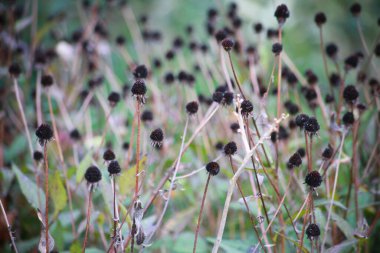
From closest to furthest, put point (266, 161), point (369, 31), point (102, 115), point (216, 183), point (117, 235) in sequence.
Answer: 1. point (117, 235)
2. point (266, 161)
3. point (216, 183)
4. point (102, 115)
5. point (369, 31)

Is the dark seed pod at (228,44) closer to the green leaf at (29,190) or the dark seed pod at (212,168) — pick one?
the dark seed pod at (212,168)

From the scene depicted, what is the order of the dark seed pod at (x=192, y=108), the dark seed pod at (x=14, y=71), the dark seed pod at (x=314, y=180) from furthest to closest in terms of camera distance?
1. the dark seed pod at (x=14, y=71)
2. the dark seed pod at (x=192, y=108)
3. the dark seed pod at (x=314, y=180)

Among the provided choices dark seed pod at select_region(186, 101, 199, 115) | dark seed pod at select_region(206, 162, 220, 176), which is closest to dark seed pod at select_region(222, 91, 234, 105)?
dark seed pod at select_region(186, 101, 199, 115)

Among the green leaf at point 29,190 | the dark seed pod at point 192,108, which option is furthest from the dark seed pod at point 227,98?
the green leaf at point 29,190

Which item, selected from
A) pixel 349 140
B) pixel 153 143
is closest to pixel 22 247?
pixel 153 143

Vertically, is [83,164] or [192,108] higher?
[192,108]

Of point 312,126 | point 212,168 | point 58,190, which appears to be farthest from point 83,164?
point 312,126

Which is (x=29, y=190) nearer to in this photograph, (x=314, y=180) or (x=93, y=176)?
(x=93, y=176)

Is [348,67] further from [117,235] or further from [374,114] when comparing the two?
[117,235]

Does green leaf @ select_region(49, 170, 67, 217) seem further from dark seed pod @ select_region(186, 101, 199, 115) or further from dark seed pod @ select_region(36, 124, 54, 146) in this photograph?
dark seed pod @ select_region(186, 101, 199, 115)

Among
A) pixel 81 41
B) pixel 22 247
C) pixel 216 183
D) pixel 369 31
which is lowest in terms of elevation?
pixel 22 247

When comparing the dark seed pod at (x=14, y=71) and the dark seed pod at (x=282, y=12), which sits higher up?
the dark seed pod at (x=282, y=12)
